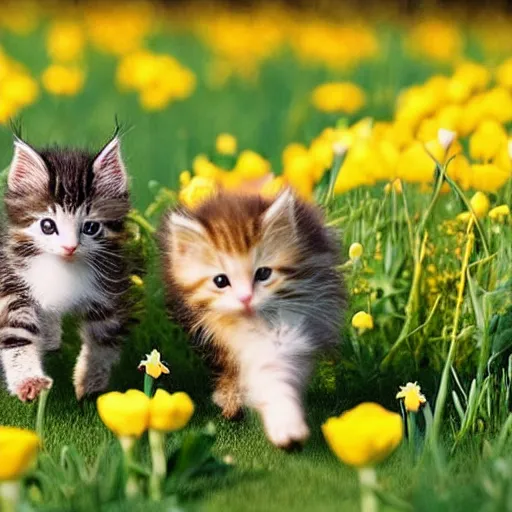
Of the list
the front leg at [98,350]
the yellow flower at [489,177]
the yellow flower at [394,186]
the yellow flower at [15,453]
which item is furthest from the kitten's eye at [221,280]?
the yellow flower at [489,177]

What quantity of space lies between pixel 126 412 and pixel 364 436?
0.53 meters

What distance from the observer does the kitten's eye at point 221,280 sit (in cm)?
290

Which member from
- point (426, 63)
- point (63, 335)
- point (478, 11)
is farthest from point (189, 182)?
point (478, 11)

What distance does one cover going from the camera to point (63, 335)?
3664 millimetres

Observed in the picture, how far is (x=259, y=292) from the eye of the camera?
288 centimetres

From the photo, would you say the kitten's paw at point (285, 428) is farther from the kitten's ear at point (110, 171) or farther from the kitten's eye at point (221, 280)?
the kitten's ear at point (110, 171)

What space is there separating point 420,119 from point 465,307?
3.76ft

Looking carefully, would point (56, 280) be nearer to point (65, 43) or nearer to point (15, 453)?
point (15, 453)

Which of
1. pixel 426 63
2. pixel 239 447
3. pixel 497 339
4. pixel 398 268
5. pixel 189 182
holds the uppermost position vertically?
pixel 426 63

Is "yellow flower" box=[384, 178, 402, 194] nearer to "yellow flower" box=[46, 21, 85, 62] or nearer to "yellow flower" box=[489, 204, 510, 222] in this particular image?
"yellow flower" box=[489, 204, 510, 222]

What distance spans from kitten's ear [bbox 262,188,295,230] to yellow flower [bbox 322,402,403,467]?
0.75m

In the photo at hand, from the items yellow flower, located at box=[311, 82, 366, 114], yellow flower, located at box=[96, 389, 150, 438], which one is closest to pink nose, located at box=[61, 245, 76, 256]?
yellow flower, located at box=[96, 389, 150, 438]

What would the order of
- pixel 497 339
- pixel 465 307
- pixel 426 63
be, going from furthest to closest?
1. pixel 426 63
2. pixel 465 307
3. pixel 497 339

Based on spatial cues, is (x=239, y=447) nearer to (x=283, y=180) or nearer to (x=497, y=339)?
(x=497, y=339)
